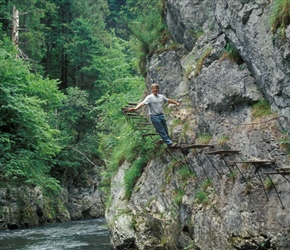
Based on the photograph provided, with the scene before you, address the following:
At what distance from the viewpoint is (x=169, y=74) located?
50.7 ft

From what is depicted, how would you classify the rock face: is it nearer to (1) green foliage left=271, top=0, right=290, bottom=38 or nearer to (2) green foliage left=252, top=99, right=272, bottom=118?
(2) green foliage left=252, top=99, right=272, bottom=118

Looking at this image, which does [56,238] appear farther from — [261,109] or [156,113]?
[261,109]

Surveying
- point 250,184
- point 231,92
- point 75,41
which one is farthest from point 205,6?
point 75,41

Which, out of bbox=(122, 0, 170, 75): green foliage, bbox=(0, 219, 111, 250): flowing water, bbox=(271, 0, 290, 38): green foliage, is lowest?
bbox=(0, 219, 111, 250): flowing water

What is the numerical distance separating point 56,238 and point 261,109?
40.5ft

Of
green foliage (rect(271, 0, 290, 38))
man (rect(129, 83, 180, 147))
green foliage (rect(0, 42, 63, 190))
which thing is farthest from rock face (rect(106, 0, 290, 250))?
green foliage (rect(0, 42, 63, 190))

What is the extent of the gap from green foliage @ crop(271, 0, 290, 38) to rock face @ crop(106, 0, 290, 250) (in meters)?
0.22

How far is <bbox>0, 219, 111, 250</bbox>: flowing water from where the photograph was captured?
17.3 metres

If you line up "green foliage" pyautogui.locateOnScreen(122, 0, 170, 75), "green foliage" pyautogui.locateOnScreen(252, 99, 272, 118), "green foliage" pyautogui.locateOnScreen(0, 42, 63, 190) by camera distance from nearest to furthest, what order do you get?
1. "green foliage" pyautogui.locateOnScreen(252, 99, 272, 118)
2. "green foliage" pyautogui.locateOnScreen(122, 0, 170, 75)
3. "green foliage" pyautogui.locateOnScreen(0, 42, 63, 190)

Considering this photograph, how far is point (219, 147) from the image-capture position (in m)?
11.4

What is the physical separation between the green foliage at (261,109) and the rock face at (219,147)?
5 centimetres

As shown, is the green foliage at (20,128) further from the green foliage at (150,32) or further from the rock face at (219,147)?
the rock face at (219,147)

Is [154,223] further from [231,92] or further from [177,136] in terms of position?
[231,92]

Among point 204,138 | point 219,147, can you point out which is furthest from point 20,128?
point 219,147
